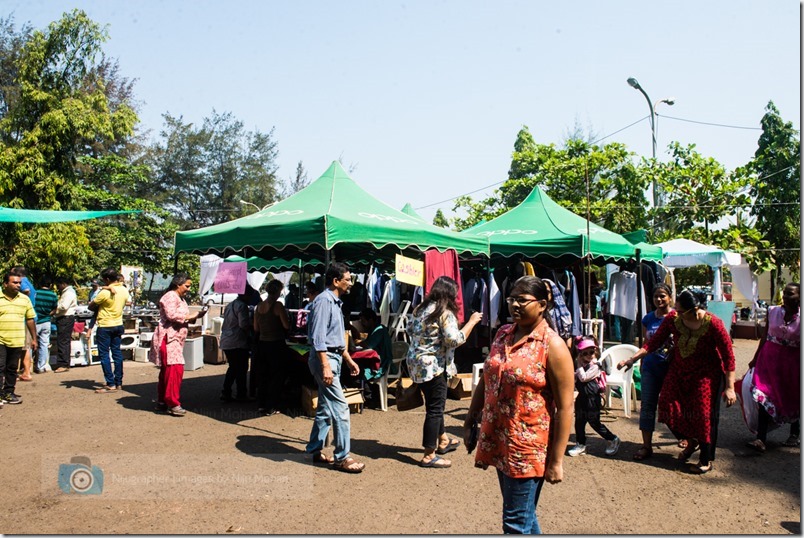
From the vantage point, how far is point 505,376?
2.99 meters

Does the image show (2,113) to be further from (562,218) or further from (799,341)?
(799,341)

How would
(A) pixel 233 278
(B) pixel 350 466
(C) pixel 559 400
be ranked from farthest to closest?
(A) pixel 233 278 < (B) pixel 350 466 < (C) pixel 559 400

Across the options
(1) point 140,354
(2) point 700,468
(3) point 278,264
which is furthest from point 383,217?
(1) point 140,354

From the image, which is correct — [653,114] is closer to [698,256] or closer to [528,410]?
[698,256]

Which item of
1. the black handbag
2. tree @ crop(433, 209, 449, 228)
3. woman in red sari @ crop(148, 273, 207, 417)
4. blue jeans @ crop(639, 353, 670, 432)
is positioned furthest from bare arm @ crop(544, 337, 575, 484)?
tree @ crop(433, 209, 449, 228)

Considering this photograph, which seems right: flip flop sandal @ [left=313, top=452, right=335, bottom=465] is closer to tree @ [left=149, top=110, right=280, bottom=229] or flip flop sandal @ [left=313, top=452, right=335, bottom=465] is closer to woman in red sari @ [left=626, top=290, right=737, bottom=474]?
woman in red sari @ [left=626, top=290, right=737, bottom=474]

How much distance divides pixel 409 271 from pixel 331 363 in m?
2.60

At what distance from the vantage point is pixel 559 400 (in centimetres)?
289

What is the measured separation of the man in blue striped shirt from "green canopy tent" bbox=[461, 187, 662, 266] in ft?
13.8

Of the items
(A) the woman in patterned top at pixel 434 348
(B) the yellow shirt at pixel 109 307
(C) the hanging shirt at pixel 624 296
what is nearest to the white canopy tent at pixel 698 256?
(C) the hanging shirt at pixel 624 296

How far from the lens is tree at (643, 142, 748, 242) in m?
18.6

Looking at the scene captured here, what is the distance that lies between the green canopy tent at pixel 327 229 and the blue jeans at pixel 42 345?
4247 millimetres

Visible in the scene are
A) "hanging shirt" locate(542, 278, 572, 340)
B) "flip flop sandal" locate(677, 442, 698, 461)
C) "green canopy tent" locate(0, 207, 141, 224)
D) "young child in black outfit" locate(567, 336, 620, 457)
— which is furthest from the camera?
"green canopy tent" locate(0, 207, 141, 224)

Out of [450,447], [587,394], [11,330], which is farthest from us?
[11,330]
